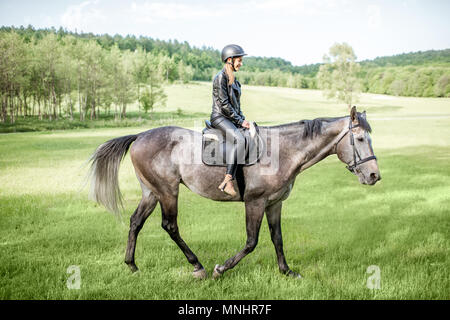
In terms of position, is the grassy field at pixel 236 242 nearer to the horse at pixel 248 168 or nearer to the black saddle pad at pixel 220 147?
the horse at pixel 248 168

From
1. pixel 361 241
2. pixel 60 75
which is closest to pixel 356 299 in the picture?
pixel 361 241

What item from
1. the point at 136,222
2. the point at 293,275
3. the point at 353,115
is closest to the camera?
the point at 353,115

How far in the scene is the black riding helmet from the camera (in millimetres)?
4879

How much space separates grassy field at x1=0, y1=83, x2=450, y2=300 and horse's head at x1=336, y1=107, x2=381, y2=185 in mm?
1576

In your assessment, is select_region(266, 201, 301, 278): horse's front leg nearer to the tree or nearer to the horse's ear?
the horse's ear

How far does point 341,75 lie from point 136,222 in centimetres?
5655

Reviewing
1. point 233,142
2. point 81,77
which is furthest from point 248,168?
point 81,77

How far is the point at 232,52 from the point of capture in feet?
16.0

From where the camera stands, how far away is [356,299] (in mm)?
4586

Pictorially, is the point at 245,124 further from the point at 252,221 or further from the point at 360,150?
the point at 360,150

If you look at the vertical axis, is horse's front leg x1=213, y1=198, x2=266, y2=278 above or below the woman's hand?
below

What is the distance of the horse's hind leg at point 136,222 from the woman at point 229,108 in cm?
146

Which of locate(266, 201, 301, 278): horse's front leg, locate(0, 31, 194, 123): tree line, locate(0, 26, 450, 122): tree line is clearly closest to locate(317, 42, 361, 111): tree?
locate(0, 26, 450, 122): tree line
